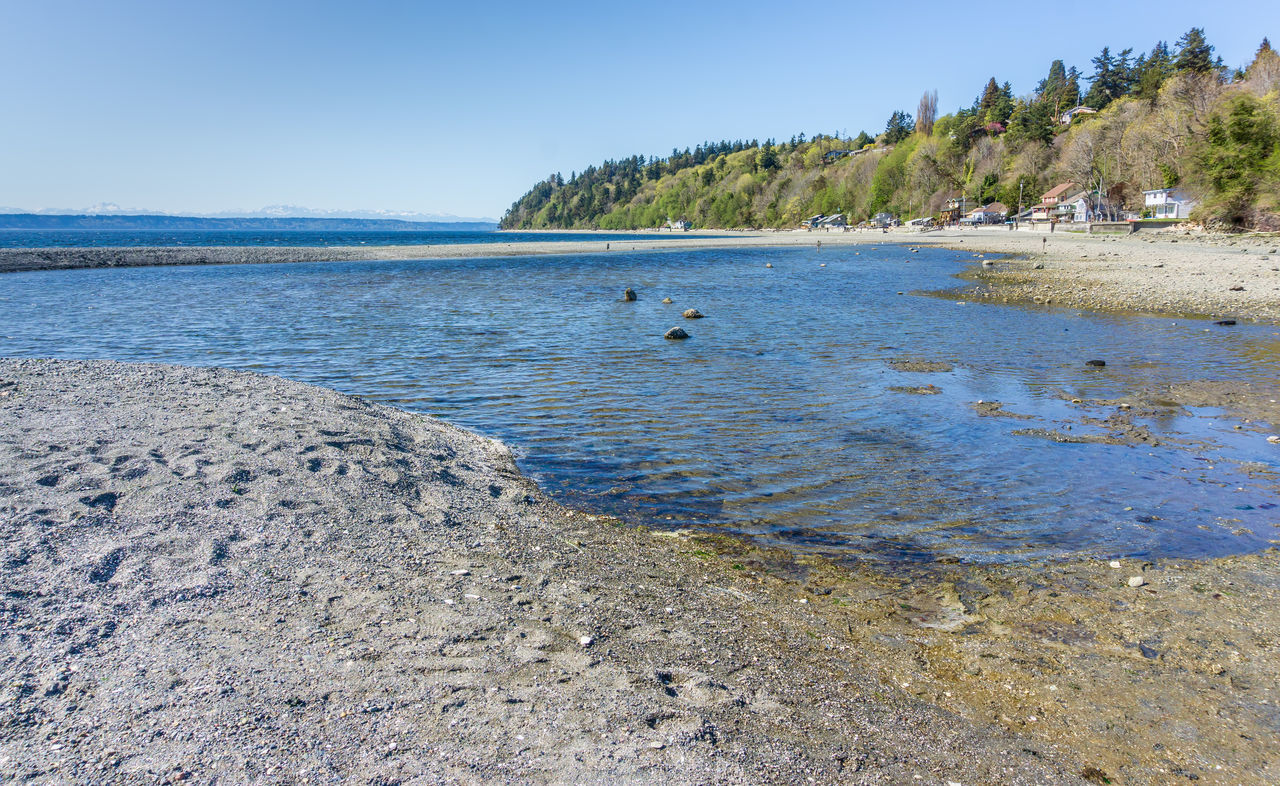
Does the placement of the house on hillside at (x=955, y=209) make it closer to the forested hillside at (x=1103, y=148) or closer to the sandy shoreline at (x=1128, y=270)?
the forested hillside at (x=1103, y=148)

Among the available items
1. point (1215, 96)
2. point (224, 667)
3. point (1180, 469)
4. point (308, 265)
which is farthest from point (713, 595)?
point (1215, 96)

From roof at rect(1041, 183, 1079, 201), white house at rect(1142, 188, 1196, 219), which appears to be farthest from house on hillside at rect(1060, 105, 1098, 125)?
white house at rect(1142, 188, 1196, 219)

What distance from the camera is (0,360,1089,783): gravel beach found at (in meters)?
3.78

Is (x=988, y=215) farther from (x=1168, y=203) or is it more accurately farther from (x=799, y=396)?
(x=799, y=396)

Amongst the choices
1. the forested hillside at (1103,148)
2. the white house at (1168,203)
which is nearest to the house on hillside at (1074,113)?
the forested hillside at (1103,148)

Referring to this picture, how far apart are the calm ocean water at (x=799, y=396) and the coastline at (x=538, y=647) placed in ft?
3.69

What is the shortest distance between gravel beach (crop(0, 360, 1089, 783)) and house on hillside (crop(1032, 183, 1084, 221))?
356 feet

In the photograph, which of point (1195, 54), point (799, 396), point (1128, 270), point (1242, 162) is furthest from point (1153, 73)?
point (799, 396)

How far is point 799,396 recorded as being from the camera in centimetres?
1460

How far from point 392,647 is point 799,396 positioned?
1117 centimetres

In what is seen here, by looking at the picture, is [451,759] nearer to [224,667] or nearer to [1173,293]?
[224,667]

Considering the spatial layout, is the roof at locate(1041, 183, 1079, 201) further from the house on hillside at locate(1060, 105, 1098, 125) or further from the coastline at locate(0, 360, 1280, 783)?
the coastline at locate(0, 360, 1280, 783)

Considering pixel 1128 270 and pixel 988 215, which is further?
pixel 988 215

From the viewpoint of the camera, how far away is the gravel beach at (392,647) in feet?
12.4
